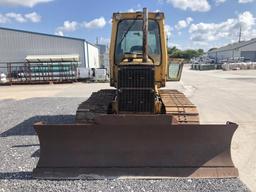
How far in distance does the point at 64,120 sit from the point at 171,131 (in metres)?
5.53

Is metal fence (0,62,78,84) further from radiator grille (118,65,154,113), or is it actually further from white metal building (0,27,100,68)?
radiator grille (118,65,154,113)

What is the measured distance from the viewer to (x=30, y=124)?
9.44m

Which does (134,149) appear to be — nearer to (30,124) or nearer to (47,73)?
(30,124)

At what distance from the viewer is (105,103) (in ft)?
22.3

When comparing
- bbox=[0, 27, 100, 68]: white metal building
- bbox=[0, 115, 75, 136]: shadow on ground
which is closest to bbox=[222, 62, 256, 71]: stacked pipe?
bbox=[0, 27, 100, 68]: white metal building

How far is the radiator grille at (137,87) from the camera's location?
589 cm

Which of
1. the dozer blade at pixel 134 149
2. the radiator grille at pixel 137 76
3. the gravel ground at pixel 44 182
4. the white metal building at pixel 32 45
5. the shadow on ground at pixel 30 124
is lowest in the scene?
the gravel ground at pixel 44 182

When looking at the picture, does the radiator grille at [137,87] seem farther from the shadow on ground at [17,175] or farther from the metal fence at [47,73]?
the metal fence at [47,73]

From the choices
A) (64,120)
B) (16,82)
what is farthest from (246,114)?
(16,82)

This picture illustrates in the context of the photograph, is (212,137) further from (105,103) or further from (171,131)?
(105,103)

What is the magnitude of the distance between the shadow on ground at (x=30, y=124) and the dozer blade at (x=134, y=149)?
326 centimetres

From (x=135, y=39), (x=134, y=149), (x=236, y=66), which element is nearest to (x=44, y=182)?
(x=134, y=149)

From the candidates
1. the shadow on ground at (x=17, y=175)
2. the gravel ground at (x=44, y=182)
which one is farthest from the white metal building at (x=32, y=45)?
the shadow on ground at (x=17, y=175)

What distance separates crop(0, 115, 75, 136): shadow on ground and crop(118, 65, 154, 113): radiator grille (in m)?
3.32
